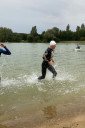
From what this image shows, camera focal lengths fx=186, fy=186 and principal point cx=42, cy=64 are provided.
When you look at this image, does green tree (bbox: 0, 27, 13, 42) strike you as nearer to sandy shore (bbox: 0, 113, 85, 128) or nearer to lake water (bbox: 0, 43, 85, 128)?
lake water (bbox: 0, 43, 85, 128)

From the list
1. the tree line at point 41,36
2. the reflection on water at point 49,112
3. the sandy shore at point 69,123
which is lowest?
the reflection on water at point 49,112

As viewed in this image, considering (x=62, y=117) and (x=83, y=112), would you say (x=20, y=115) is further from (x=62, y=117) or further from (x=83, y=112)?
(x=83, y=112)

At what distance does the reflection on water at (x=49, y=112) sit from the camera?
5.88 meters

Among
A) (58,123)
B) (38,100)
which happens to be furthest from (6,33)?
(58,123)

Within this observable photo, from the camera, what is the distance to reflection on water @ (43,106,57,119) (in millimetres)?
5875

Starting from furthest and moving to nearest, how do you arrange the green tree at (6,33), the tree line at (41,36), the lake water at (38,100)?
the tree line at (41,36), the green tree at (6,33), the lake water at (38,100)

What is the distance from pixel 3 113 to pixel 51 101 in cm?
202

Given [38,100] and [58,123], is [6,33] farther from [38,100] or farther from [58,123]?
[58,123]

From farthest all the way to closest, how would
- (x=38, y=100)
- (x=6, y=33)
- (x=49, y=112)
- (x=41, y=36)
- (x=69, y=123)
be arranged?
1. (x=41, y=36)
2. (x=6, y=33)
3. (x=38, y=100)
4. (x=49, y=112)
5. (x=69, y=123)

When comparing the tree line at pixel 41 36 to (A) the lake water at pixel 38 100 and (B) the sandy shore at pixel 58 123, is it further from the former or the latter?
(B) the sandy shore at pixel 58 123

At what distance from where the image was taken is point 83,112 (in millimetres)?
6137

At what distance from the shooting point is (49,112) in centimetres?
621

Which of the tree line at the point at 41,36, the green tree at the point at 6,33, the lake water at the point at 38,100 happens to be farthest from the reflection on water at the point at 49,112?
the green tree at the point at 6,33

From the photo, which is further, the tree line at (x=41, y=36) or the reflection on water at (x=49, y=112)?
the tree line at (x=41, y=36)
